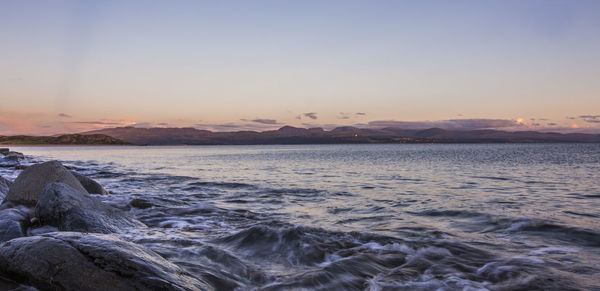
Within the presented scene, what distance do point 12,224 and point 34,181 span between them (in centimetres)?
477

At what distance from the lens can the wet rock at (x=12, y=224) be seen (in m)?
6.58

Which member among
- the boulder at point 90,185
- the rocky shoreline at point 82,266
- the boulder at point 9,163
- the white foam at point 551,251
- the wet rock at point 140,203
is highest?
the rocky shoreline at point 82,266

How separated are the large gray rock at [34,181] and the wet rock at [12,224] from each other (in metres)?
2.11

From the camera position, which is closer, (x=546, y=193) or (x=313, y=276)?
(x=313, y=276)

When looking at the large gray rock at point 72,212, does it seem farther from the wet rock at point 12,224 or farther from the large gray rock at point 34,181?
the large gray rock at point 34,181

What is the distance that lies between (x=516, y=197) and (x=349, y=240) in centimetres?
1151

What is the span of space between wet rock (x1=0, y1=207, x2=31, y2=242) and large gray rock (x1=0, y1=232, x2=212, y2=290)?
249cm

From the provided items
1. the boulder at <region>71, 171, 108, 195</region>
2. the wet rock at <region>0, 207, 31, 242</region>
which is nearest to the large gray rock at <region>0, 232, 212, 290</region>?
the wet rock at <region>0, 207, 31, 242</region>

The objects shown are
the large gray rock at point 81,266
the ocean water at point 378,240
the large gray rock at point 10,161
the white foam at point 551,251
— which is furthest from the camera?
the large gray rock at point 10,161

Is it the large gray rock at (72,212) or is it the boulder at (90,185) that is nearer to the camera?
the large gray rock at (72,212)

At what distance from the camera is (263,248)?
8086 mm

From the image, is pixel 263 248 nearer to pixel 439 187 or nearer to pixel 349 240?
pixel 349 240

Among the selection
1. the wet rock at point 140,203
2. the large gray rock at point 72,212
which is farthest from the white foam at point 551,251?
the wet rock at point 140,203

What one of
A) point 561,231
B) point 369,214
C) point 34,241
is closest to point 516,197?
point 561,231
